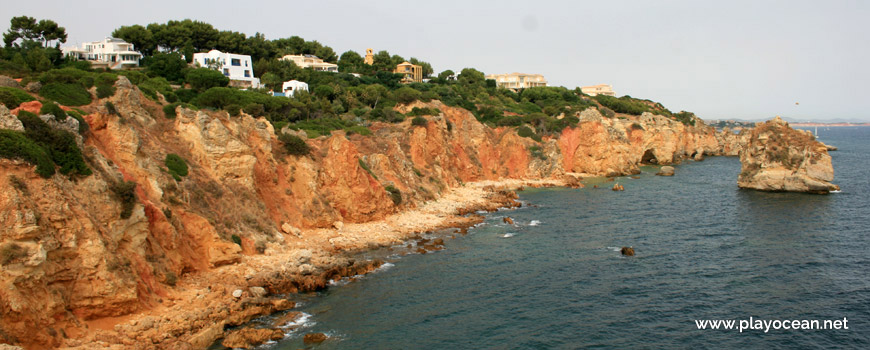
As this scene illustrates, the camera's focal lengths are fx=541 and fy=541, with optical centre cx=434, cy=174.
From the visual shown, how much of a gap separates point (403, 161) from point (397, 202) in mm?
9061

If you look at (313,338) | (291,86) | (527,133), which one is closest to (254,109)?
(291,86)

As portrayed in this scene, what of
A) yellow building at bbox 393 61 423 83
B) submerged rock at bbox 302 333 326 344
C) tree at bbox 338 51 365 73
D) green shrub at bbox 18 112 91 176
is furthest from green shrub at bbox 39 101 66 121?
yellow building at bbox 393 61 423 83

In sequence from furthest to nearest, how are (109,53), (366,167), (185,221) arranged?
(109,53)
(366,167)
(185,221)

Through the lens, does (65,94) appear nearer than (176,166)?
Yes

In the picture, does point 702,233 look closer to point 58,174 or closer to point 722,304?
point 722,304

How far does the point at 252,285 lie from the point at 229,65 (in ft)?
191

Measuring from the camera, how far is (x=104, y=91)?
33469 mm

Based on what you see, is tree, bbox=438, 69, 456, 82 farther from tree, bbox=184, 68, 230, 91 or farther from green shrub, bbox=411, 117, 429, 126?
tree, bbox=184, 68, 230, 91

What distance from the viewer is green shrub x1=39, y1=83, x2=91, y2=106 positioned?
31495 mm

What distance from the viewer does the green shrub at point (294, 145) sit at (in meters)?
42.3

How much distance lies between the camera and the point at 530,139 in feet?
254

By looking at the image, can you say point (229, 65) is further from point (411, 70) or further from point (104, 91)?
point (411, 70)

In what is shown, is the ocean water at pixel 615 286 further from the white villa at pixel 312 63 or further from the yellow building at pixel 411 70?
the yellow building at pixel 411 70

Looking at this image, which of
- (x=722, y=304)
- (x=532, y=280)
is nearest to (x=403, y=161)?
(x=532, y=280)
